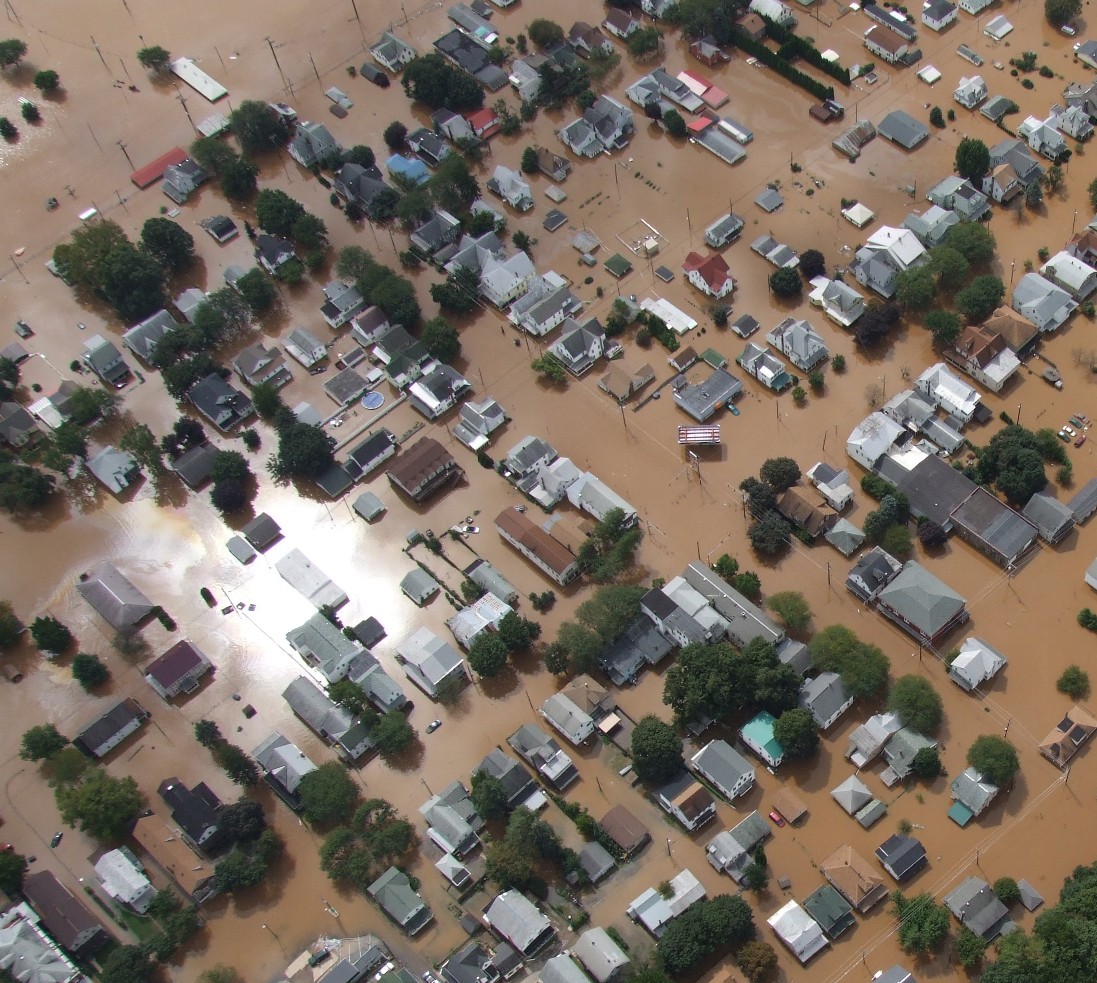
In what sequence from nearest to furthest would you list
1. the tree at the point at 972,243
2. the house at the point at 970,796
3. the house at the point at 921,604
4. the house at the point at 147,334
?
the house at the point at 970,796 < the house at the point at 921,604 < the tree at the point at 972,243 < the house at the point at 147,334

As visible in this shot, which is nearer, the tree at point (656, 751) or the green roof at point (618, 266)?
the tree at point (656, 751)

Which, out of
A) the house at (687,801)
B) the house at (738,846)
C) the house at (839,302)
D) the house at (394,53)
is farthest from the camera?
the house at (394,53)

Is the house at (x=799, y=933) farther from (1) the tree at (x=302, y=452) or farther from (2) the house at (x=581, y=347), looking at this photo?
(1) the tree at (x=302, y=452)

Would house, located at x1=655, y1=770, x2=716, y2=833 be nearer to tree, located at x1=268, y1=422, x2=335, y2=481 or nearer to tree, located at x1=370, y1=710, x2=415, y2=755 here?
tree, located at x1=370, y1=710, x2=415, y2=755

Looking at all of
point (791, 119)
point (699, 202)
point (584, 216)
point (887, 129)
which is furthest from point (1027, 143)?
point (584, 216)

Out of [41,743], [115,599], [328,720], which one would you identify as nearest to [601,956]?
[328,720]

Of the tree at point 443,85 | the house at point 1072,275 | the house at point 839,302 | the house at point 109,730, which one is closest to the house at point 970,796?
the house at point 839,302

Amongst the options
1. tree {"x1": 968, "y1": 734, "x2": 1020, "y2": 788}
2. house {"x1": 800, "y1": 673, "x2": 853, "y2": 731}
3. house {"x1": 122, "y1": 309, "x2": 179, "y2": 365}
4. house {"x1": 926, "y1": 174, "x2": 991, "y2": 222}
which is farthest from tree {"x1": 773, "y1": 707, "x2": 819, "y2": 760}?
house {"x1": 122, "y1": 309, "x2": 179, "y2": 365}
